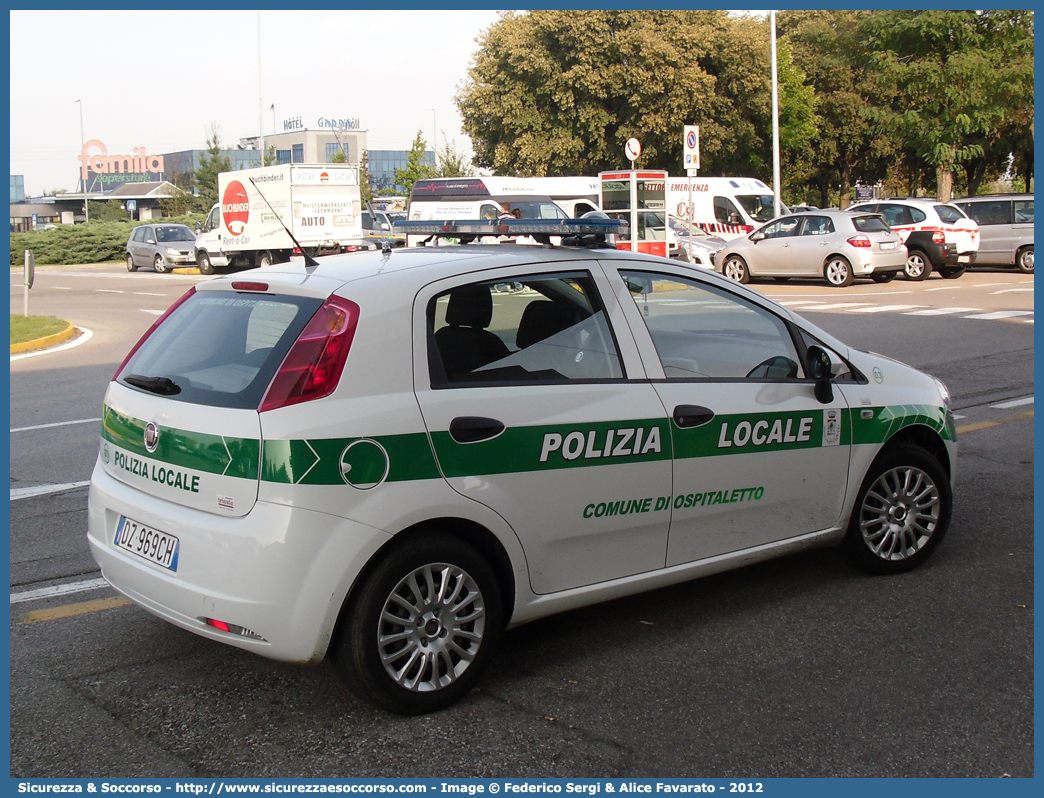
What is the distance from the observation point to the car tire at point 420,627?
11.8ft

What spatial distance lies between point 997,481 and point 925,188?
182 feet

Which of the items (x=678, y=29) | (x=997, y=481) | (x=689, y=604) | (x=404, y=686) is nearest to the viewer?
(x=404, y=686)

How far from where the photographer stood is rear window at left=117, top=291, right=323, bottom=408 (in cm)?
366

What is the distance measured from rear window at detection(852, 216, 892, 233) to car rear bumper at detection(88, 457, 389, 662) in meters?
21.5

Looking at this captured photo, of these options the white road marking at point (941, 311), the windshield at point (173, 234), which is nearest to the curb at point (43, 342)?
the white road marking at point (941, 311)

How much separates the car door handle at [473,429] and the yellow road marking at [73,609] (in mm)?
1897

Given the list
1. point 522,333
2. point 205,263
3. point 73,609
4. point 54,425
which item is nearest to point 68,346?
point 54,425

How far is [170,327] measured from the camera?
4.20m

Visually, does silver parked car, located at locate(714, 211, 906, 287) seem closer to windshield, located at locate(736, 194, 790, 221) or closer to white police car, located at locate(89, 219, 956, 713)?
windshield, located at locate(736, 194, 790, 221)

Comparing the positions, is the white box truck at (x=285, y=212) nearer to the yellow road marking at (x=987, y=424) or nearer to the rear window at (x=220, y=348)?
the yellow road marking at (x=987, y=424)

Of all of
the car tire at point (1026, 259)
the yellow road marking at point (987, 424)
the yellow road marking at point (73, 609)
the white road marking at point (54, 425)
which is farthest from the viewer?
the car tire at point (1026, 259)

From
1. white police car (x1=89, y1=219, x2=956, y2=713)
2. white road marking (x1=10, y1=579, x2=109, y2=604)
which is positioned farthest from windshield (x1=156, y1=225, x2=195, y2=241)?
white police car (x1=89, y1=219, x2=956, y2=713)

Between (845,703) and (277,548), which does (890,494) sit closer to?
(845,703)

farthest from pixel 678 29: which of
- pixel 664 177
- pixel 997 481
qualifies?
pixel 997 481
